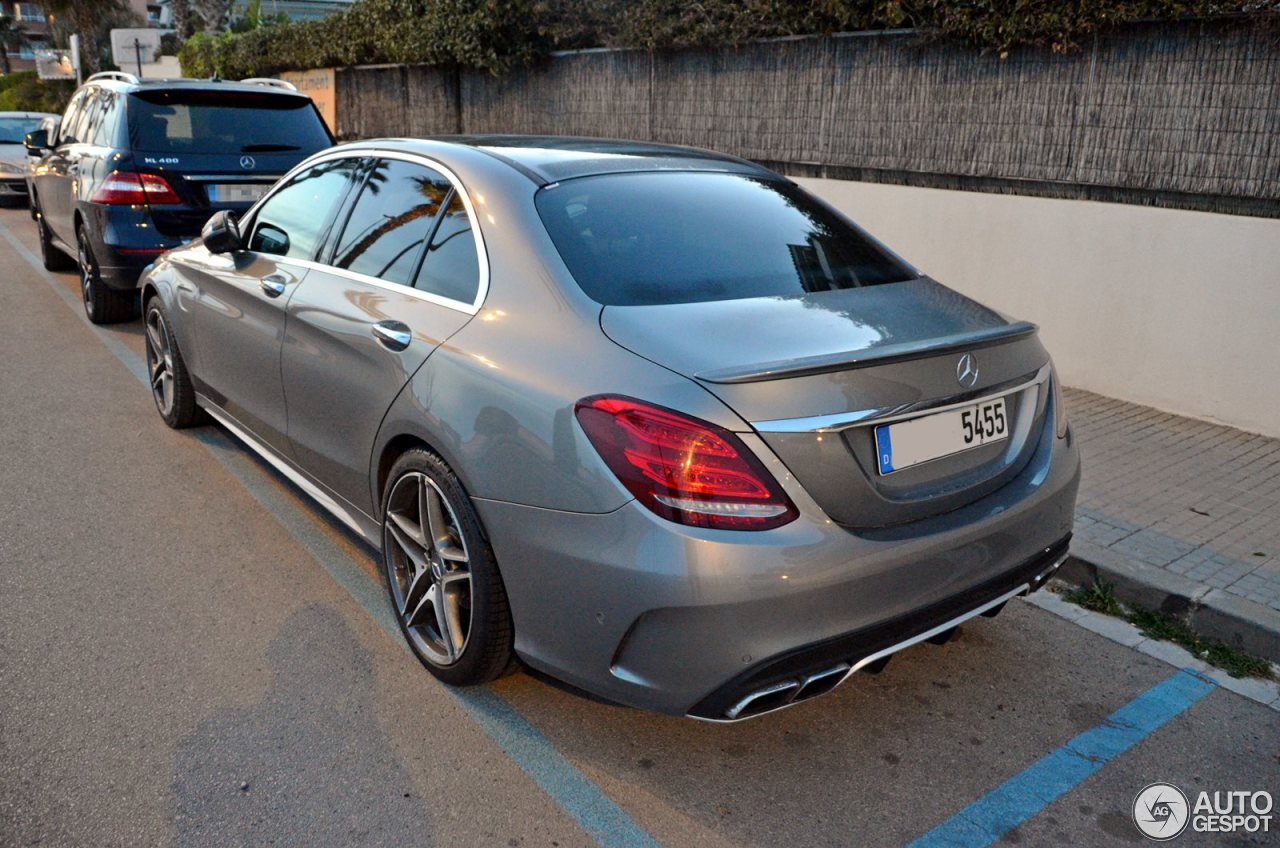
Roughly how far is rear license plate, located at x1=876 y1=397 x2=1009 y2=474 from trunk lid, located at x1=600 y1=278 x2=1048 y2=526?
0.02 metres

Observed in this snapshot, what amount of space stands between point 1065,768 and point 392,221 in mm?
2812

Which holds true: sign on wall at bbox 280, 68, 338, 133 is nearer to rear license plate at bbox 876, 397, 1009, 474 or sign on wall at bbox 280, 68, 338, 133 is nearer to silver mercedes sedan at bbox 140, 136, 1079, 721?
silver mercedes sedan at bbox 140, 136, 1079, 721

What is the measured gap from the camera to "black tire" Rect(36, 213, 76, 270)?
433 inches

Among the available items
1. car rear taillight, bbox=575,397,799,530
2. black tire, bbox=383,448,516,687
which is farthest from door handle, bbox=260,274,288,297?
car rear taillight, bbox=575,397,799,530

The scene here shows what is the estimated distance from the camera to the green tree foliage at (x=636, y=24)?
6559mm

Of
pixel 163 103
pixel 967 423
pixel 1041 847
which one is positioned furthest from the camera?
pixel 163 103

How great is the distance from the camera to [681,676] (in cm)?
257

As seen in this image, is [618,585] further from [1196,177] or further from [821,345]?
[1196,177]

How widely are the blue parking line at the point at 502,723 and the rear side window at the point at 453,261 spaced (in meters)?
1.25

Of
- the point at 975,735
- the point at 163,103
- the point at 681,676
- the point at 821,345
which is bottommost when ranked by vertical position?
the point at 975,735

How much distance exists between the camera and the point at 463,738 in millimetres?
3094

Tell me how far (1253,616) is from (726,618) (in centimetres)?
233

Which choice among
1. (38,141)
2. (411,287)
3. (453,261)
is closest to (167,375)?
(411,287)

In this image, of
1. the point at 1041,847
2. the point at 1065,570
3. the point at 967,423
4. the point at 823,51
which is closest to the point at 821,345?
the point at 967,423
